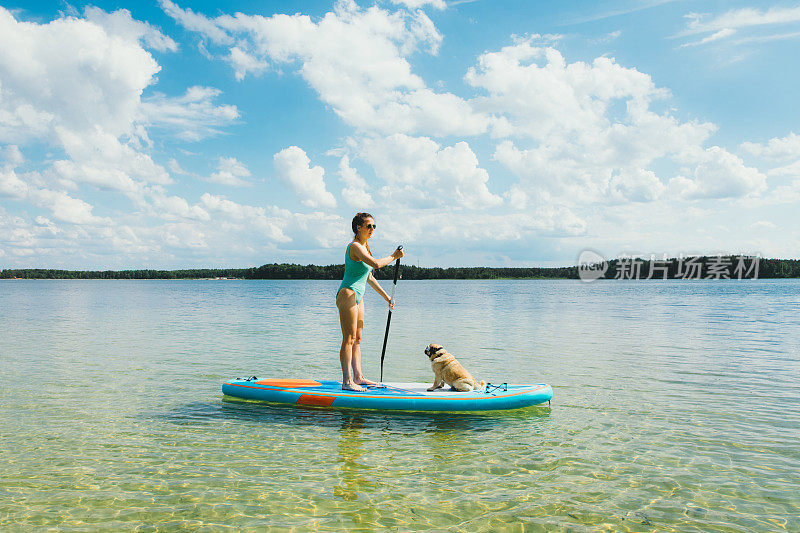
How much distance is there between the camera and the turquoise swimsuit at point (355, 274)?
8211mm

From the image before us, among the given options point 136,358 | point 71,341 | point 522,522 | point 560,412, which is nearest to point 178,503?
point 522,522

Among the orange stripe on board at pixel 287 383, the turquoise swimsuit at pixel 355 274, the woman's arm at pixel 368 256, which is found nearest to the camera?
the woman's arm at pixel 368 256

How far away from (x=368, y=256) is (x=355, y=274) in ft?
1.50

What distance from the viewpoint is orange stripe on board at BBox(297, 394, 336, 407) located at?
8705 mm

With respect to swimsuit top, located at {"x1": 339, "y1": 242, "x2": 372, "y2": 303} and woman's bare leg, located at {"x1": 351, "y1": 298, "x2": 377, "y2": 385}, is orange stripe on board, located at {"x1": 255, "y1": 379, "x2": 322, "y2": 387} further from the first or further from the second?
swimsuit top, located at {"x1": 339, "y1": 242, "x2": 372, "y2": 303}

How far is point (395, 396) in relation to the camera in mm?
8484

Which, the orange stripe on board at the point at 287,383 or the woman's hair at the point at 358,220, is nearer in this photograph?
the woman's hair at the point at 358,220

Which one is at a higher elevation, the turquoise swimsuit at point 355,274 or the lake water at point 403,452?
the turquoise swimsuit at point 355,274

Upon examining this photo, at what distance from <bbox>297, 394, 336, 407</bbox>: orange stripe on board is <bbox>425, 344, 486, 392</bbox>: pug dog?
169 centimetres

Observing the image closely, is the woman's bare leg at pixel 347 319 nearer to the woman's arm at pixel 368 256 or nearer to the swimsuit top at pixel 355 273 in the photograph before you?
the swimsuit top at pixel 355 273

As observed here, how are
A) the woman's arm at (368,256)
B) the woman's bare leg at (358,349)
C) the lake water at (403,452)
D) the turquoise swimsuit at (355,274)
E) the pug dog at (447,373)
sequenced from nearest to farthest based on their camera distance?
the lake water at (403,452), the woman's arm at (368,256), the turquoise swimsuit at (355,274), the woman's bare leg at (358,349), the pug dog at (447,373)

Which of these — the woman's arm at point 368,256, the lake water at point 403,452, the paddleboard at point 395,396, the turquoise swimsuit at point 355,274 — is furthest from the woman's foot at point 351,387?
the woman's arm at point 368,256

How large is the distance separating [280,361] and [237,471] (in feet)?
29.3

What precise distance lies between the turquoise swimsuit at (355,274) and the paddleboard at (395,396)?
1.66 meters
